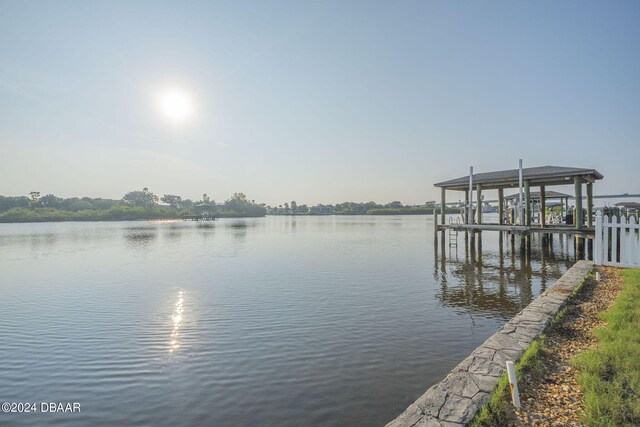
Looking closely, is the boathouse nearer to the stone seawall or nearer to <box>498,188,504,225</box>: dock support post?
<box>498,188,504,225</box>: dock support post

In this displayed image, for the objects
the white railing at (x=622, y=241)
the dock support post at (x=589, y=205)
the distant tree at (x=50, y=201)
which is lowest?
the white railing at (x=622, y=241)

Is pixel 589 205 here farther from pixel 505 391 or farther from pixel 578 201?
pixel 505 391

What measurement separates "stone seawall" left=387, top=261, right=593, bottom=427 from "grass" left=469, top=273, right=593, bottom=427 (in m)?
0.06

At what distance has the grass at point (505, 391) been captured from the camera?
3436 mm

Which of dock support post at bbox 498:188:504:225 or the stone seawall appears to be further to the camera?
dock support post at bbox 498:188:504:225

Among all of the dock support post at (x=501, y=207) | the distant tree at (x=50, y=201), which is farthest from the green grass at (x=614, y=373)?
the distant tree at (x=50, y=201)

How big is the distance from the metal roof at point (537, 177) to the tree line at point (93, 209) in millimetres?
107734

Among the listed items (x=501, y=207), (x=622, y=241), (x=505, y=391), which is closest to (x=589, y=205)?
(x=501, y=207)

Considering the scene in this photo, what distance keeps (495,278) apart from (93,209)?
141 metres

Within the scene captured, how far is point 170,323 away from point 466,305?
8.56 m

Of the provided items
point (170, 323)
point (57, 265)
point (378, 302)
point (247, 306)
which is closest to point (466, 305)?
point (378, 302)

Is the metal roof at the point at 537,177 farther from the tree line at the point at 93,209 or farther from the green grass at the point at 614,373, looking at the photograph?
the tree line at the point at 93,209

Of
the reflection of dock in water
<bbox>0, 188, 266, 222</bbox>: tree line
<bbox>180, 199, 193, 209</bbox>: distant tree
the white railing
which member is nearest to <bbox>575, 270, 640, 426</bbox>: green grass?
the reflection of dock in water

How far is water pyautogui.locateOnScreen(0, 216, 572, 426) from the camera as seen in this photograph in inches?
206
